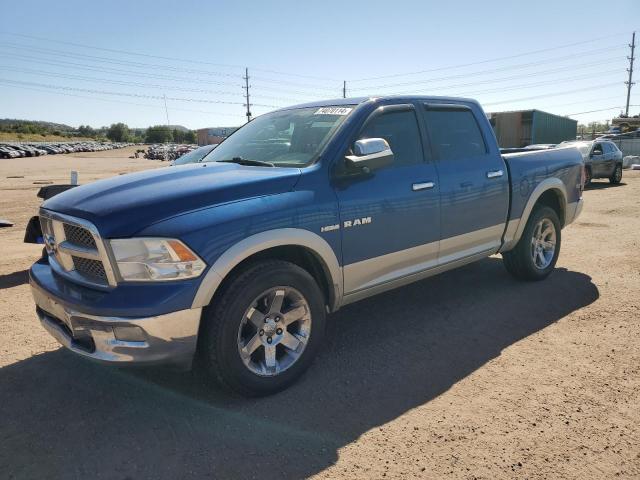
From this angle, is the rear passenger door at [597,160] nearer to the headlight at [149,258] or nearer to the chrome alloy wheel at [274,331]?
the chrome alloy wheel at [274,331]

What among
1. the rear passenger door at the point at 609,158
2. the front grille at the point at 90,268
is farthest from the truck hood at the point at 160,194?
the rear passenger door at the point at 609,158

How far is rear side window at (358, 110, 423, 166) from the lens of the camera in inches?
148

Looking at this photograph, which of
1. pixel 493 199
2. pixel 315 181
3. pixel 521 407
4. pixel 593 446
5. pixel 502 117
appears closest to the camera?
pixel 593 446

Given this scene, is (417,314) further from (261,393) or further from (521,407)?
(261,393)

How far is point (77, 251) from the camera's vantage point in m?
2.85

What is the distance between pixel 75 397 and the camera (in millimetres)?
3156

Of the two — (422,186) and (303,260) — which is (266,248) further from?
(422,186)

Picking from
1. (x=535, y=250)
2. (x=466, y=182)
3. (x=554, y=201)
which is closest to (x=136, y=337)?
(x=466, y=182)

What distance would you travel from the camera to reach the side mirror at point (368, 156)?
10.8ft

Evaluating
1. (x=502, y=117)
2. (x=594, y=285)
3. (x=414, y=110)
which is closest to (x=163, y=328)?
(x=414, y=110)

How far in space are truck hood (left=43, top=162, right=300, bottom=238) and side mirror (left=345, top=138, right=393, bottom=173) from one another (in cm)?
42

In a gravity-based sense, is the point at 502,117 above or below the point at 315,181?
above

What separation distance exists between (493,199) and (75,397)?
386 cm

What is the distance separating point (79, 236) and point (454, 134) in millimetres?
3258
